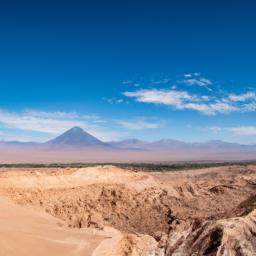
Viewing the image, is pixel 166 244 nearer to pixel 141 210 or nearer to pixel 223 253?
pixel 223 253

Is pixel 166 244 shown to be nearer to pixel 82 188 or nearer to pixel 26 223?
pixel 26 223

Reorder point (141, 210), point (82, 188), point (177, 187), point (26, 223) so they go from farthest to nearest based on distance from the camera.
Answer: point (177, 187)
point (82, 188)
point (141, 210)
point (26, 223)

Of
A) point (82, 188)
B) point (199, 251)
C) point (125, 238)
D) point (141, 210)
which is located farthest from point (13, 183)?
point (199, 251)

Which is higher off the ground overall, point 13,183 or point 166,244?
point 13,183

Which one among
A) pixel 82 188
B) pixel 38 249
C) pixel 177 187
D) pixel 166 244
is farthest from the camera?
pixel 177 187

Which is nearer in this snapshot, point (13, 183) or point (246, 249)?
point (246, 249)

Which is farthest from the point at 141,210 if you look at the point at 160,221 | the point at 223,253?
the point at 223,253

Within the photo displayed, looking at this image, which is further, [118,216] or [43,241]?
[118,216]

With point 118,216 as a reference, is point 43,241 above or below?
above
